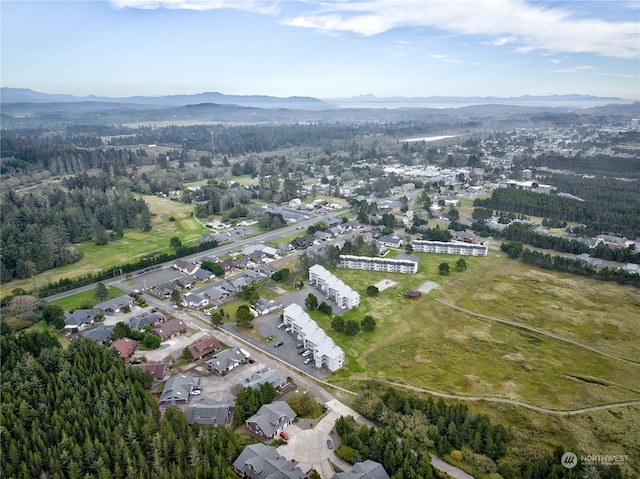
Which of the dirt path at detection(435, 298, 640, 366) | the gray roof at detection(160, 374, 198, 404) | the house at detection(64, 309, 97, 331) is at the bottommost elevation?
the house at detection(64, 309, 97, 331)

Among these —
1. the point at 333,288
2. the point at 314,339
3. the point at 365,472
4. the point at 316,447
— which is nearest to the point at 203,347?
the point at 314,339

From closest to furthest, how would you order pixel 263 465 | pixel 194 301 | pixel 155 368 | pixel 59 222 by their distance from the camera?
pixel 263 465
pixel 155 368
pixel 194 301
pixel 59 222

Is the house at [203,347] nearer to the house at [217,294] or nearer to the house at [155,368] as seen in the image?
the house at [155,368]

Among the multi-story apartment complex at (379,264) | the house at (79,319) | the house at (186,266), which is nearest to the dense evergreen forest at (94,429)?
the house at (79,319)

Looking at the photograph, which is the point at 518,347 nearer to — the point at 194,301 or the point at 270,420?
the point at 270,420

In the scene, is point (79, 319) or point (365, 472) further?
point (79, 319)

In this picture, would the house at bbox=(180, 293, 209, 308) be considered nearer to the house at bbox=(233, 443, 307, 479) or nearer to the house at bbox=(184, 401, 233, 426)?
the house at bbox=(184, 401, 233, 426)

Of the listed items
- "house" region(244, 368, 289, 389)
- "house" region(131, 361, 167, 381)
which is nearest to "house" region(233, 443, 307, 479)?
"house" region(244, 368, 289, 389)
